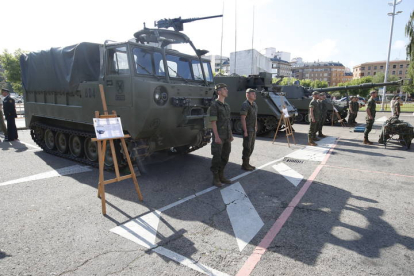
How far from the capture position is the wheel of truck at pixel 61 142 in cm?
768

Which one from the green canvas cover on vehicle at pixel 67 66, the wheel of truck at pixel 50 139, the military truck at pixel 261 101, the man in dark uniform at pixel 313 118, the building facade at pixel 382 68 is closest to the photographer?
the green canvas cover on vehicle at pixel 67 66

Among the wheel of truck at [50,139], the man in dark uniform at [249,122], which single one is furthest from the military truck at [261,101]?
the wheel of truck at [50,139]

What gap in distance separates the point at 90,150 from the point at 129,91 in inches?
97.3

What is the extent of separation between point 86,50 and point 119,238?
5.04 metres

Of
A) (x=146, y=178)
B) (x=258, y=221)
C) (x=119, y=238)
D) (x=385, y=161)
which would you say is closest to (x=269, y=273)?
(x=258, y=221)

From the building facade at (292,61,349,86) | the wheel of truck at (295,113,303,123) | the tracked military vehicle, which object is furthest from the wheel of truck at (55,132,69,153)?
the building facade at (292,61,349,86)

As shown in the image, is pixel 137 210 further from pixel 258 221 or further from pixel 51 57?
pixel 51 57

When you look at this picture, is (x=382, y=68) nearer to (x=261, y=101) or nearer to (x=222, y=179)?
(x=261, y=101)

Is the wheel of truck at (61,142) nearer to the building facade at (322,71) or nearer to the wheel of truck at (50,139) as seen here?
the wheel of truck at (50,139)

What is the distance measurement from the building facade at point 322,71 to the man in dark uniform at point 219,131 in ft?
455

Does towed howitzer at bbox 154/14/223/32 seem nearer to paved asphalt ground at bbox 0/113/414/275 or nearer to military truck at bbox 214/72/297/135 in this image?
paved asphalt ground at bbox 0/113/414/275

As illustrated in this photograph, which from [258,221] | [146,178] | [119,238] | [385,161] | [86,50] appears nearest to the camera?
[119,238]

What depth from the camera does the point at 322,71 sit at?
434 feet

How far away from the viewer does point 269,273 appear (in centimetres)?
279
